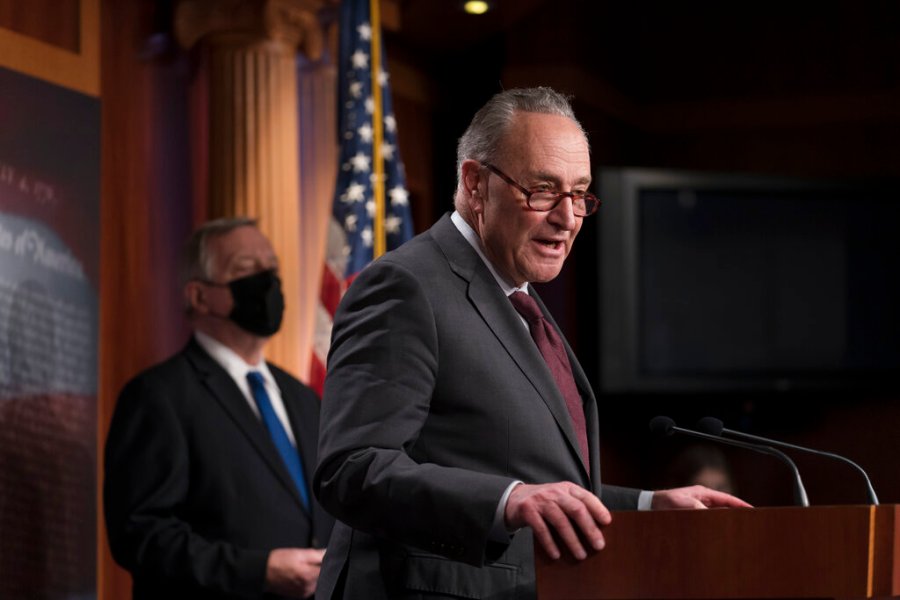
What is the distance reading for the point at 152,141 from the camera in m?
5.05

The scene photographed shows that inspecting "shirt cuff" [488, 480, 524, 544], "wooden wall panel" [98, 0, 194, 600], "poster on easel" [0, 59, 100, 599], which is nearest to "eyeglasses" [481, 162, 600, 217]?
"shirt cuff" [488, 480, 524, 544]

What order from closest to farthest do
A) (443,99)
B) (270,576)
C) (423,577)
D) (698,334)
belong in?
(423,577)
(270,576)
(698,334)
(443,99)

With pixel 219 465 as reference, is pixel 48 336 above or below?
above

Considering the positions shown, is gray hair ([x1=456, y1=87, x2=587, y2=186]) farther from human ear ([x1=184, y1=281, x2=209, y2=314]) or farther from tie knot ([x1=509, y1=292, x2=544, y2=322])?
human ear ([x1=184, y1=281, x2=209, y2=314])

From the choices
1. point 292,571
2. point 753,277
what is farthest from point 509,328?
point 753,277

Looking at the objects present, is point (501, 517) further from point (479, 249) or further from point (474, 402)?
point (479, 249)

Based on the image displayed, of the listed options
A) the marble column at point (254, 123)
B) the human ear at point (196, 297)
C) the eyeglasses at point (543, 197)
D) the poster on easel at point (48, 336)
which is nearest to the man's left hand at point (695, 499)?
the eyeglasses at point (543, 197)

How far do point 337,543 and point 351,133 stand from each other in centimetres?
300

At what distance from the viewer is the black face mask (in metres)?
4.04

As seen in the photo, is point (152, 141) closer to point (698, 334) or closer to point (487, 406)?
point (698, 334)

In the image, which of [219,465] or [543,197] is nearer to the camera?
[543,197]

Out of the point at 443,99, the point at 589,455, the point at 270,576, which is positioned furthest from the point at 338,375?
the point at 443,99

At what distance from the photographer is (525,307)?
230 centimetres

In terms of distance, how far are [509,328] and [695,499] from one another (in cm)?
40
